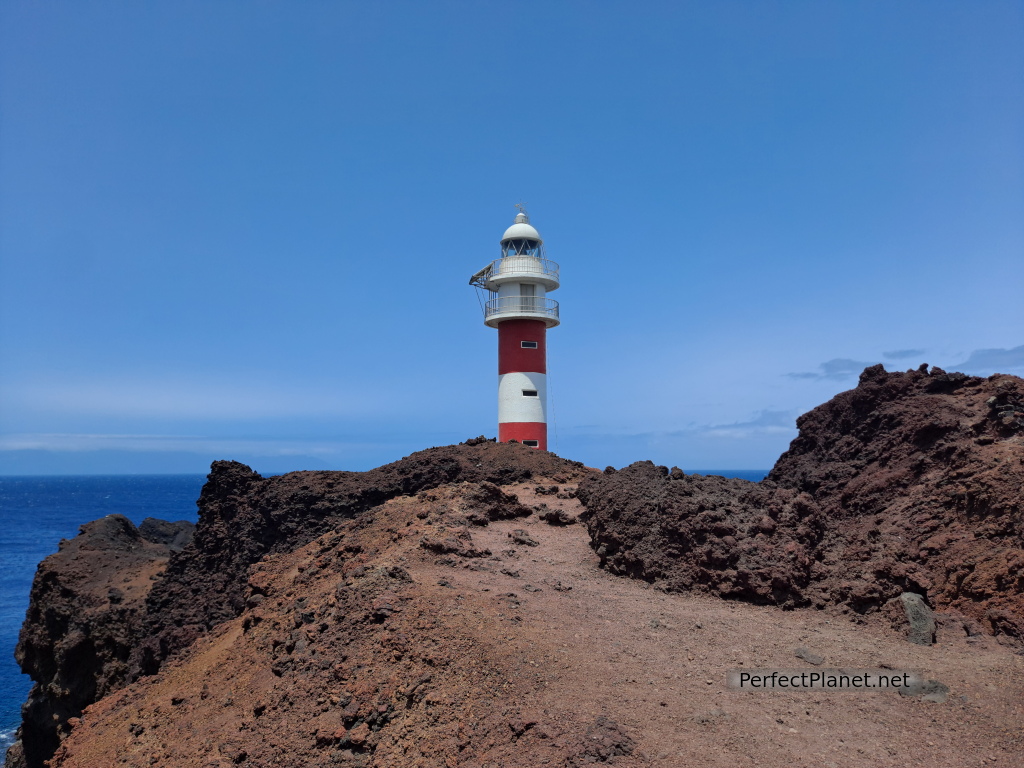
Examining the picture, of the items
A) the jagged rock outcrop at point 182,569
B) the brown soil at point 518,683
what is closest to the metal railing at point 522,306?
the jagged rock outcrop at point 182,569

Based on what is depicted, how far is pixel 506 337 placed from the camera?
2230cm

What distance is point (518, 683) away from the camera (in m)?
5.85

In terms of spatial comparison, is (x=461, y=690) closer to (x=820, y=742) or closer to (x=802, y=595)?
(x=820, y=742)

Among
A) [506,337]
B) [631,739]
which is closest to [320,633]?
[631,739]

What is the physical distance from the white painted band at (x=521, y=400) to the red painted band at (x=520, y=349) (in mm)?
253

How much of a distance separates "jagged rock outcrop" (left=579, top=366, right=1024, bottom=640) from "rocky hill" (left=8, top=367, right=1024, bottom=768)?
0.12ft

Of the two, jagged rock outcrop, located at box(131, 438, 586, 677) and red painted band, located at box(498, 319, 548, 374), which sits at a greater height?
red painted band, located at box(498, 319, 548, 374)

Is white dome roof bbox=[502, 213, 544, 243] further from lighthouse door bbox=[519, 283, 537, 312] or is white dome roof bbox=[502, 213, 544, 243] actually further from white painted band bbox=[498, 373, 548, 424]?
white painted band bbox=[498, 373, 548, 424]

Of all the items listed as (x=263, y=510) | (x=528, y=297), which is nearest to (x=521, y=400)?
(x=528, y=297)

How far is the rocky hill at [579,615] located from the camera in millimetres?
5395

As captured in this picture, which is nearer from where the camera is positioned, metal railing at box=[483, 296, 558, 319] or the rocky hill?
the rocky hill

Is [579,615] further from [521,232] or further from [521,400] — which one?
[521,232]

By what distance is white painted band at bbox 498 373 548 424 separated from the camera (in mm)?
21734

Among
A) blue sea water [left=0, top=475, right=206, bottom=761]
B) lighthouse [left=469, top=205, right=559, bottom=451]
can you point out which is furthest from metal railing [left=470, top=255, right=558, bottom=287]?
blue sea water [left=0, top=475, right=206, bottom=761]
